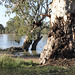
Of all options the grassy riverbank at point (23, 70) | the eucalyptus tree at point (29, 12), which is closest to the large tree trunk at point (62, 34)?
the grassy riverbank at point (23, 70)

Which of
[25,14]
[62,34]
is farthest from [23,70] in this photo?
[25,14]

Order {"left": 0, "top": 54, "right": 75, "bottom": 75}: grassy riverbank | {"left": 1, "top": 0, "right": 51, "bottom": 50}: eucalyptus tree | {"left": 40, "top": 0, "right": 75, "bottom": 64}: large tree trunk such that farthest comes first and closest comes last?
{"left": 1, "top": 0, "right": 51, "bottom": 50}: eucalyptus tree → {"left": 40, "top": 0, "right": 75, "bottom": 64}: large tree trunk → {"left": 0, "top": 54, "right": 75, "bottom": 75}: grassy riverbank

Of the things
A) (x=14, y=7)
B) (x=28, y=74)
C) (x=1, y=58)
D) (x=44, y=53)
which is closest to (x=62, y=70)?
(x=28, y=74)

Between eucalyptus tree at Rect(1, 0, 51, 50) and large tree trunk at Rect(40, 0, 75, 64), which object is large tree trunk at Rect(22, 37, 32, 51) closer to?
eucalyptus tree at Rect(1, 0, 51, 50)

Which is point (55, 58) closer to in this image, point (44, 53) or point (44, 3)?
point (44, 53)

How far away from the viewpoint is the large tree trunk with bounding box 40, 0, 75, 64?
9695 mm

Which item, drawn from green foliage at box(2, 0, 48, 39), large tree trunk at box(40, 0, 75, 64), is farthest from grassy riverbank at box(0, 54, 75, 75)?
green foliage at box(2, 0, 48, 39)

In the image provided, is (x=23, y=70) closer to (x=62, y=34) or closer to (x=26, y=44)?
(x=62, y=34)

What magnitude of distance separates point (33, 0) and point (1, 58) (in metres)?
10.3

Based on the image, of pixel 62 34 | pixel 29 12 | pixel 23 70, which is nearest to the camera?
pixel 23 70

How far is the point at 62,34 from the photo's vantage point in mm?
9984

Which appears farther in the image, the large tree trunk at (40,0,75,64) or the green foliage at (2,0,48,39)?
the green foliage at (2,0,48,39)

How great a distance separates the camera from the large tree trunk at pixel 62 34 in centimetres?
970

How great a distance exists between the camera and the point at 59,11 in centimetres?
1002
